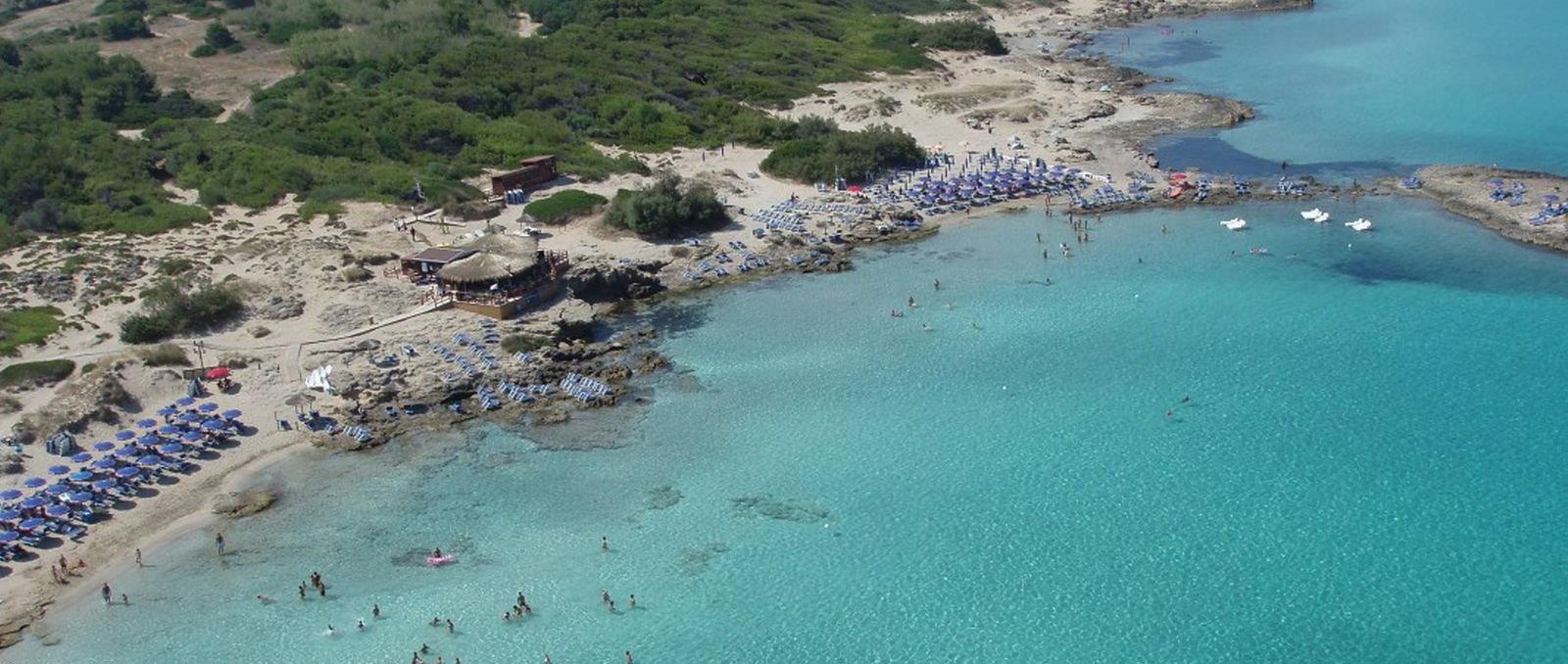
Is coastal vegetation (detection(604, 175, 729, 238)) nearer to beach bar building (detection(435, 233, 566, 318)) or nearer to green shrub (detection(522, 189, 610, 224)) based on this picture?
green shrub (detection(522, 189, 610, 224))

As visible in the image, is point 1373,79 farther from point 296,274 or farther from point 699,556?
point 296,274

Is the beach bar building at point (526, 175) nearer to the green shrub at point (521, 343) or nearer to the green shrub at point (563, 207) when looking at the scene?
the green shrub at point (563, 207)

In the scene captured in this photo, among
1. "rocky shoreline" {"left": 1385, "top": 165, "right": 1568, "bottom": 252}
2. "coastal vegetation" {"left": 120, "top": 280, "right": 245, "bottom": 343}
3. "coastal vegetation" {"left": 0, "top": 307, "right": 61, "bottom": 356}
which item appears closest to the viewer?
"coastal vegetation" {"left": 0, "top": 307, "right": 61, "bottom": 356}

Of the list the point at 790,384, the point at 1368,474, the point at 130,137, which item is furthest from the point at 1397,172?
the point at 130,137

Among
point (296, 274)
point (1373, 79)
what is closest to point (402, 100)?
point (296, 274)

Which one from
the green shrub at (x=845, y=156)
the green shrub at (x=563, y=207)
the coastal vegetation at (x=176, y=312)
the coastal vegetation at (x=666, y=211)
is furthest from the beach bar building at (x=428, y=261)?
the green shrub at (x=845, y=156)

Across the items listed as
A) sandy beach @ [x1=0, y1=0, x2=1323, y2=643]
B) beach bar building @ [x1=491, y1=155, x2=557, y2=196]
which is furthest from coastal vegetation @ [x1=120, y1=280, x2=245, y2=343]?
beach bar building @ [x1=491, y1=155, x2=557, y2=196]

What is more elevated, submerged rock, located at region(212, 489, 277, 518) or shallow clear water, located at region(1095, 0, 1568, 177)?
shallow clear water, located at region(1095, 0, 1568, 177)
